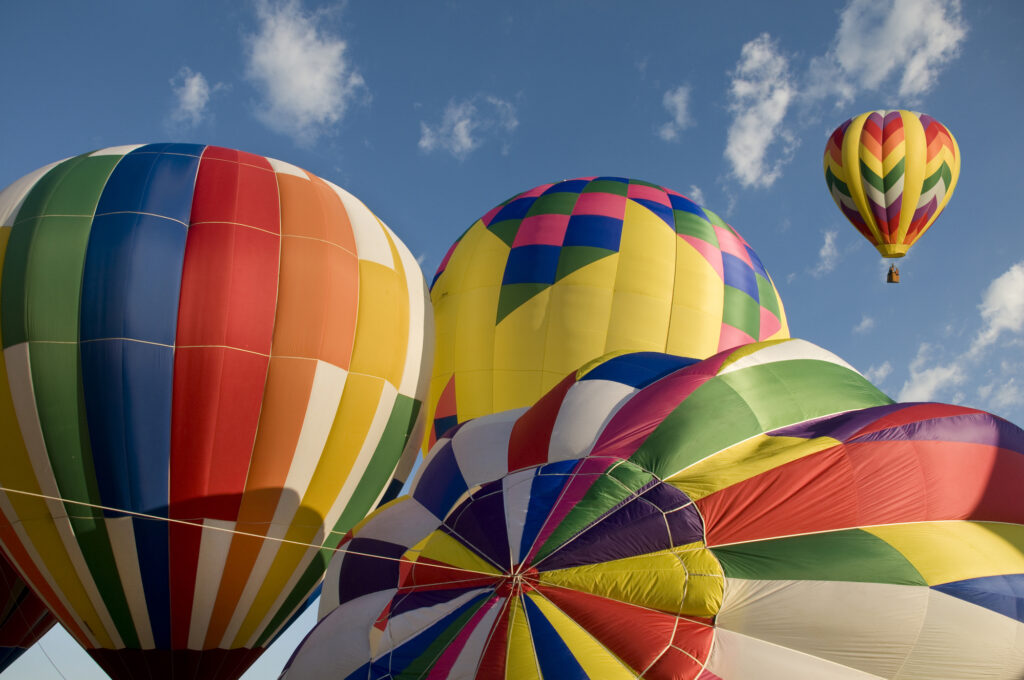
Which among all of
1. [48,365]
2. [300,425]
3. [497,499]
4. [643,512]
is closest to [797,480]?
[643,512]

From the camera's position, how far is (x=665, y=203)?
876 cm

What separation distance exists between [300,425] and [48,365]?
160cm

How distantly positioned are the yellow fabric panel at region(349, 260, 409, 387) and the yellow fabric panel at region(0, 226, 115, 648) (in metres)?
2.12

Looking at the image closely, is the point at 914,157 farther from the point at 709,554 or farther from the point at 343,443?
the point at 709,554

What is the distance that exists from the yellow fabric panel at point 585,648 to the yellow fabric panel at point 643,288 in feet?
14.9

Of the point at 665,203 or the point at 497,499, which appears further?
the point at 665,203

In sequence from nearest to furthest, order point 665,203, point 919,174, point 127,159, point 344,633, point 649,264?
point 344,633, point 127,159, point 649,264, point 665,203, point 919,174

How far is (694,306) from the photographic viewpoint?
7.93m

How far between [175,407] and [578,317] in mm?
3645

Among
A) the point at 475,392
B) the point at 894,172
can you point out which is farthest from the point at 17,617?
the point at 894,172

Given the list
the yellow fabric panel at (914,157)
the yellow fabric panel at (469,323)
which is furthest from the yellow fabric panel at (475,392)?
the yellow fabric panel at (914,157)

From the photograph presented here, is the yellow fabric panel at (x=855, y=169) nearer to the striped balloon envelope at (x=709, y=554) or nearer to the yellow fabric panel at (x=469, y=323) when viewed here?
the yellow fabric panel at (x=469, y=323)

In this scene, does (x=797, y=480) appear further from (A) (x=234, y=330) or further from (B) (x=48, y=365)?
(B) (x=48, y=365)

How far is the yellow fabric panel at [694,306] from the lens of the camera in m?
7.77
